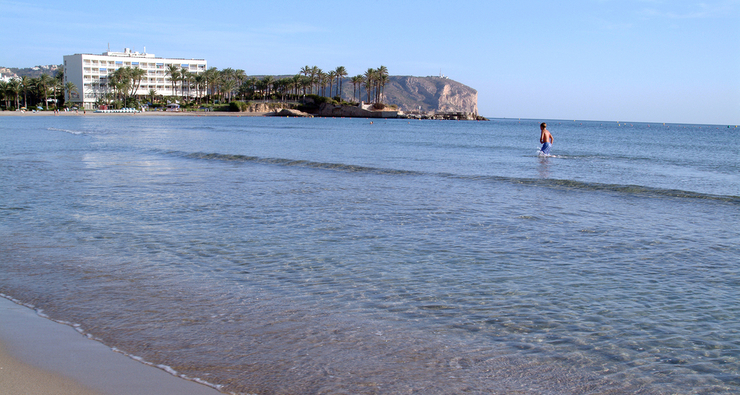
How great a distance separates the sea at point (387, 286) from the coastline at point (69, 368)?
145 millimetres

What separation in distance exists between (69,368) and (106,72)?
16994 cm

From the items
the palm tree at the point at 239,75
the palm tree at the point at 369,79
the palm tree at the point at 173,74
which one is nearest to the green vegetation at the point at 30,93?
the palm tree at the point at 173,74

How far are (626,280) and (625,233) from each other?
131 inches

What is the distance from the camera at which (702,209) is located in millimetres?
12859

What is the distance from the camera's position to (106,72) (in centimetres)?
15250

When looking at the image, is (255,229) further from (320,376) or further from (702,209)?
(702,209)

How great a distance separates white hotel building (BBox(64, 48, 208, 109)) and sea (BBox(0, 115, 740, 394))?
15465cm

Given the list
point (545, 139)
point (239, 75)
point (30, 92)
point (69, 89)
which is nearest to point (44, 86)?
point (30, 92)

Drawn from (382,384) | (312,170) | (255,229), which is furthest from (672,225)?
(312,170)

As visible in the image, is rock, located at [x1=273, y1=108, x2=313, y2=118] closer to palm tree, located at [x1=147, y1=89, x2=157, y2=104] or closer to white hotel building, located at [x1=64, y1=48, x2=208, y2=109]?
white hotel building, located at [x1=64, y1=48, x2=208, y2=109]

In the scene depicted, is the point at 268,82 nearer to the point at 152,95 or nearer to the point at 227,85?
the point at 227,85

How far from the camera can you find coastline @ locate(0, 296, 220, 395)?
3721 mm

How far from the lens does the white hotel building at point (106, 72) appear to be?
147 meters

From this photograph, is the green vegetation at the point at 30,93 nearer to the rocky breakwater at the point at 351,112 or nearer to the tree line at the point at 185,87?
the tree line at the point at 185,87
